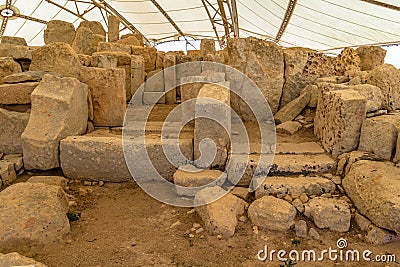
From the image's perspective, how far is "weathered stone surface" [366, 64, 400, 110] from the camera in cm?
371

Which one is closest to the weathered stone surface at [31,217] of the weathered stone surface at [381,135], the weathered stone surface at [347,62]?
the weathered stone surface at [381,135]

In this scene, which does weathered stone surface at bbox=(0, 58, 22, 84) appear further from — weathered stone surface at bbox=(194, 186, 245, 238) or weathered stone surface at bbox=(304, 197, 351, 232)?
weathered stone surface at bbox=(304, 197, 351, 232)

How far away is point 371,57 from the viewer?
16.7ft

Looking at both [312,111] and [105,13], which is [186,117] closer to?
[312,111]

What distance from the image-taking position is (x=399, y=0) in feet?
21.0

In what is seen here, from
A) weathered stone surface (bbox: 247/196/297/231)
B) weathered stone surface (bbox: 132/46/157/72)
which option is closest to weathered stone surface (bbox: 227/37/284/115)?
weathered stone surface (bbox: 247/196/297/231)

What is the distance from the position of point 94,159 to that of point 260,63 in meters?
2.59

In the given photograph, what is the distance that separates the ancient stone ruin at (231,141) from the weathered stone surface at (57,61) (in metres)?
0.01

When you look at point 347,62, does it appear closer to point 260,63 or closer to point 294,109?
point 294,109

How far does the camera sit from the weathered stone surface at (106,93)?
420 centimetres

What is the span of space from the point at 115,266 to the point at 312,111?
3.34 metres

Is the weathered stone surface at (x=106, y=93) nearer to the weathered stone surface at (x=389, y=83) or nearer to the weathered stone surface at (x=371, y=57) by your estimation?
the weathered stone surface at (x=389, y=83)

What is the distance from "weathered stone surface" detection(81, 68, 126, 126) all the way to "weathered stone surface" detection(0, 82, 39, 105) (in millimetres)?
712

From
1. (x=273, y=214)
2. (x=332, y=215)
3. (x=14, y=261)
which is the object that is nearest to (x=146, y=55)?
(x=273, y=214)
